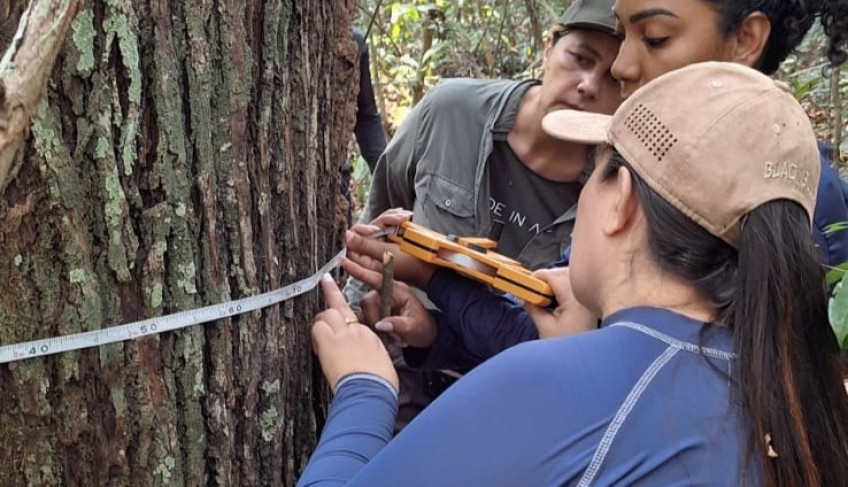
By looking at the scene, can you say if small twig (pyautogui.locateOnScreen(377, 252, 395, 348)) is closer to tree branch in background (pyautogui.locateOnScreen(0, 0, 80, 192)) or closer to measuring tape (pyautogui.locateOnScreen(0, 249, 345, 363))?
measuring tape (pyautogui.locateOnScreen(0, 249, 345, 363))

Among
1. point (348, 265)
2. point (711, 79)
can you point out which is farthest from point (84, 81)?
point (711, 79)

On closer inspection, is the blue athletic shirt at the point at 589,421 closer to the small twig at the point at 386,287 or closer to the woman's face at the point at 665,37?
the small twig at the point at 386,287

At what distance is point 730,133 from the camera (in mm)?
1214

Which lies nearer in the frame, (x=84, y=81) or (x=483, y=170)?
(x=84, y=81)

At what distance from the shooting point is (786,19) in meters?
2.19

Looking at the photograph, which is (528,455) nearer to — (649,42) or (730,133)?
(730,133)

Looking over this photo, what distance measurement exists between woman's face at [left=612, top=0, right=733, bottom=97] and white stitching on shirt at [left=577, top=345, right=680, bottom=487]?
119 centimetres

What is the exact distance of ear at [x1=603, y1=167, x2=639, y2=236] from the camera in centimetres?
126

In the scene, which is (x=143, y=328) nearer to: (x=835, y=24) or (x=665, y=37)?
(x=665, y=37)

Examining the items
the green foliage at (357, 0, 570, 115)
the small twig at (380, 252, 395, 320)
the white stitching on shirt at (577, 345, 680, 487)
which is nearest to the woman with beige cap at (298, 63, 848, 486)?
the white stitching on shirt at (577, 345, 680, 487)

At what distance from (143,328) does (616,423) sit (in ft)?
2.37

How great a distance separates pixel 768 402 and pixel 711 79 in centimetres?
48

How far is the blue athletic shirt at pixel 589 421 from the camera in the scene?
108cm

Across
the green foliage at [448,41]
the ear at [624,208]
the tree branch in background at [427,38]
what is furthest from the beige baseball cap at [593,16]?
the tree branch in background at [427,38]
